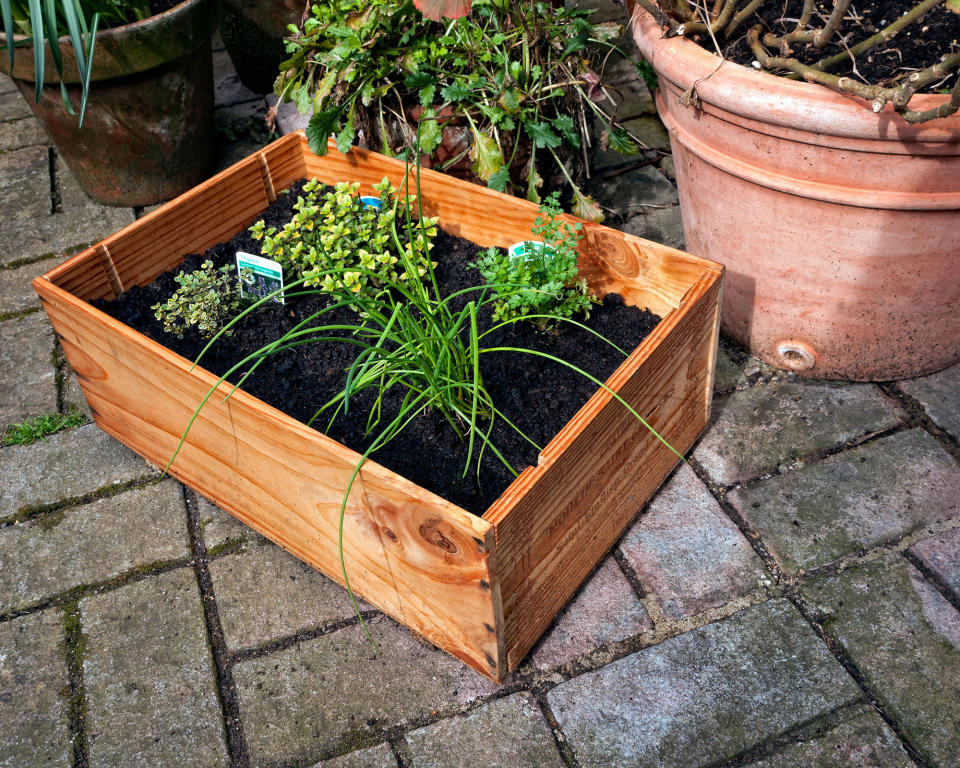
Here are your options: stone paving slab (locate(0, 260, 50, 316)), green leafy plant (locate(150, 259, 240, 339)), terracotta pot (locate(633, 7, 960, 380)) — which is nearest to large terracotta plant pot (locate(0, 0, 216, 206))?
stone paving slab (locate(0, 260, 50, 316))

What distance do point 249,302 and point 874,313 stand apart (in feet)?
4.71

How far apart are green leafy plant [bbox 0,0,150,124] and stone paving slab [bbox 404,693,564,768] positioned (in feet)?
5.38

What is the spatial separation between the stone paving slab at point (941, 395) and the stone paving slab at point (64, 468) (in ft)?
6.04

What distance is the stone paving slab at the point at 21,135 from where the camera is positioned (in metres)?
3.23

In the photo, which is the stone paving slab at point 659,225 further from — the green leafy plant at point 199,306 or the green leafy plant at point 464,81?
the green leafy plant at point 199,306

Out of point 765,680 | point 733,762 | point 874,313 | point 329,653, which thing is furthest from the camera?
point 874,313

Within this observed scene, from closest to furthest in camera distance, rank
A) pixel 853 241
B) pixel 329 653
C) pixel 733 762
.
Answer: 1. pixel 733 762
2. pixel 329 653
3. pixel 853 241

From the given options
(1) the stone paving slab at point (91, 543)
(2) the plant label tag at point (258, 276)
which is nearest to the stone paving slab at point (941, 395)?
(2) the plant label tag at point (258, 276)

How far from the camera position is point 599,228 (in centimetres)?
184

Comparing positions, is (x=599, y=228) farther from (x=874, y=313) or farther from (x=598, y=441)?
(x=874, y=313)

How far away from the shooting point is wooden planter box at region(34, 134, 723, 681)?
142 centimetres

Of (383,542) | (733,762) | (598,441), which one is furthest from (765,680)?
(383,542)

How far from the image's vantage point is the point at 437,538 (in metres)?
1.38

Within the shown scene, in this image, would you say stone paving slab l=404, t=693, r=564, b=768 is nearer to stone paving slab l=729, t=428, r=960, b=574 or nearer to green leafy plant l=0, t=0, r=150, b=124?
stone paving slab l=729, t=428, r=960, b=574
